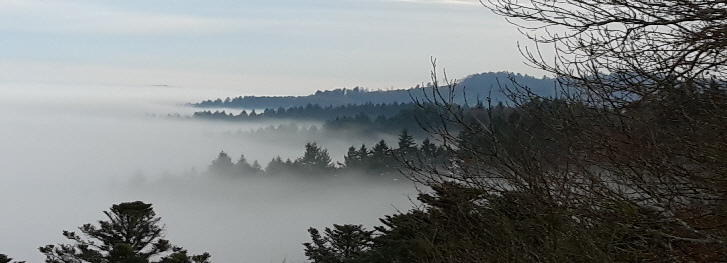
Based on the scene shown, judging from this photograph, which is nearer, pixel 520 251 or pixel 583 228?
pixel 583 228

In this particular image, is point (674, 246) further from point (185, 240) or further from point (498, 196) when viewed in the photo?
point (185, 240)

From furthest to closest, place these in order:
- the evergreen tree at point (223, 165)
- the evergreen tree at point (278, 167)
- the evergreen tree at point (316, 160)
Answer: the evergreen tree at point (223, 165) → the evergreen tree at point (278, 167) → the evergreen tree at point (316, 160)

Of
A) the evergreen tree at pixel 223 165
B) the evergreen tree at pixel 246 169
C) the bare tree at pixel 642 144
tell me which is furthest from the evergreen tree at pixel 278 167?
the bare tree at pixel 642 144

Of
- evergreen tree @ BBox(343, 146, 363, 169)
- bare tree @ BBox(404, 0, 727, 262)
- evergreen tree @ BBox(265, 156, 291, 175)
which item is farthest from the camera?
evergreen tree @ BBox(265, 156, 291, 175)

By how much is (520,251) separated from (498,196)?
599 mm

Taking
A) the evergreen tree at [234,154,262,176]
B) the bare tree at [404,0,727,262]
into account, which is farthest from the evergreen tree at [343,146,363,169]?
the bare tree at [404,0,727,262]

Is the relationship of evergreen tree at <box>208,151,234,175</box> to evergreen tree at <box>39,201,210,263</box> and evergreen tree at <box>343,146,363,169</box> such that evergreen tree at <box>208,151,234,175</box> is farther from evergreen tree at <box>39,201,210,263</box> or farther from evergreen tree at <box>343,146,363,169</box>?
evergreen tree at <box>39,201,210,263</box>

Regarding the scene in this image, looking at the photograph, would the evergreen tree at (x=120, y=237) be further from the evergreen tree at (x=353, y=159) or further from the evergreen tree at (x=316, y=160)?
the evergreen tree at (x=316, y=160)

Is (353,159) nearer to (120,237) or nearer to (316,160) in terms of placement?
(316,160)

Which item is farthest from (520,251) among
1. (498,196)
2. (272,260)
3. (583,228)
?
(272,260)

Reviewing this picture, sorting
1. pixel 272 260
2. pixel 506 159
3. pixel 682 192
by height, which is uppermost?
pixel 506 159

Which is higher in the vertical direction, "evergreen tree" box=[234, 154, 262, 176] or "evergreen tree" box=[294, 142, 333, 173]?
"evergreen tree" box=[234, 154, 262, 176]

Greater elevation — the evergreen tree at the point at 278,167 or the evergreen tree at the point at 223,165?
the evergreen tree at the point at 223,165

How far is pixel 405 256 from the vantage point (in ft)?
36.7
